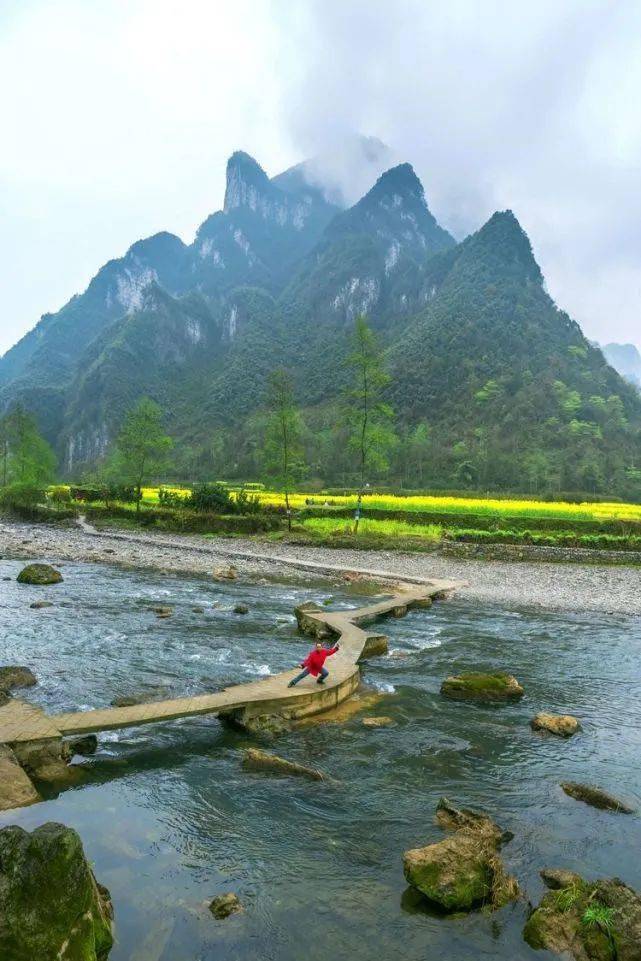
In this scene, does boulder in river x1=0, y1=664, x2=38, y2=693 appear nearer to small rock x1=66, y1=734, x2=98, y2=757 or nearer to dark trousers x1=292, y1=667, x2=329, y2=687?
small rock x1=66, y1=734, x2=98, y2=757

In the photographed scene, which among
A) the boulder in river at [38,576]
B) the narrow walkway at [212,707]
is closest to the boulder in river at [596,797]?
the narrow walkway at [212,707]

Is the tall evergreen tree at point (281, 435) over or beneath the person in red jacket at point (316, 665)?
over

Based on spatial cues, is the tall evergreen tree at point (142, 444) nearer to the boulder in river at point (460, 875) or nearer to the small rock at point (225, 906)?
the small rock at point (225, 906)

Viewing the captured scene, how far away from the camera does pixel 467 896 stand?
258 inches

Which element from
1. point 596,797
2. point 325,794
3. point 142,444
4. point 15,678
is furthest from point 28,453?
point 596,797

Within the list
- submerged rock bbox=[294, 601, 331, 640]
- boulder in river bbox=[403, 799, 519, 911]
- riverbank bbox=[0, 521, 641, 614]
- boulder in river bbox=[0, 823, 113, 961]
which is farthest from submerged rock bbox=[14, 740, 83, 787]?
riverbank bbox=[0, 521, 641, 614]

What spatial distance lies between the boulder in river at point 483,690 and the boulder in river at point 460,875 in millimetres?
6190

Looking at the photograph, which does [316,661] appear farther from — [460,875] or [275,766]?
[460,875]

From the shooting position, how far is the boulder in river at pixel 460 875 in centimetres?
652

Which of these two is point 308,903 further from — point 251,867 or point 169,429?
point 169,429

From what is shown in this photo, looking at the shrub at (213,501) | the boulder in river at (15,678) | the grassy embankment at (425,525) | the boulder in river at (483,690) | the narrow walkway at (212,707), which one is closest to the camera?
the narrow walkway at (212,707)

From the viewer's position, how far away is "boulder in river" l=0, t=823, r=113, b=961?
4781 mm

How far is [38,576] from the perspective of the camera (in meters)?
25.0

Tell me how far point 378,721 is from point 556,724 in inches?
134
